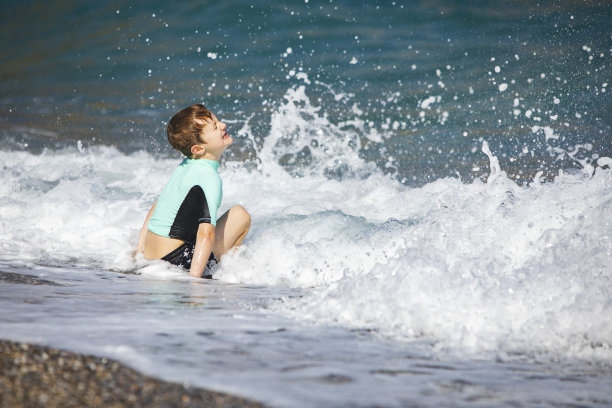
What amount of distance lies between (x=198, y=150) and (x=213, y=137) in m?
0.15

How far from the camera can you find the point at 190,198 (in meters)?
5.03

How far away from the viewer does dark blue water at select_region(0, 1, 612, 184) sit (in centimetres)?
1120

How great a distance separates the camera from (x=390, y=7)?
15609mm

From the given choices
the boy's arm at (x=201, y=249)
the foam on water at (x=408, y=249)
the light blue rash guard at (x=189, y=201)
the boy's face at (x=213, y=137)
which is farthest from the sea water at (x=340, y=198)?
the boy's face at (x=213, y=137)

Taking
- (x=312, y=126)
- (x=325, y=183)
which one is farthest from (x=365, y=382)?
(x=312, y=126)

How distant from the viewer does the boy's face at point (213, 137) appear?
5.12 m

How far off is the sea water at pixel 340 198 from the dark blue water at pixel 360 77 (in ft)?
0.18

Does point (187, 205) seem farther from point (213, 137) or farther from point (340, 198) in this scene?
point (340, 198)

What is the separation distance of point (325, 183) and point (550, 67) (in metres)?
5.95

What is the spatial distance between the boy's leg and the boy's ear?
1.74 feet

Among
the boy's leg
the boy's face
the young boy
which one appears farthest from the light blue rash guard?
the boy's leg

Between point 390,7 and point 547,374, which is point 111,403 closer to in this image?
point 547,374

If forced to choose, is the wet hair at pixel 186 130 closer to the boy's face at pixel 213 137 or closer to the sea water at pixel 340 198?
the boy's face at pixel 213 137

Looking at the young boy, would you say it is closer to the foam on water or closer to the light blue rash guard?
the light blue rash guard
